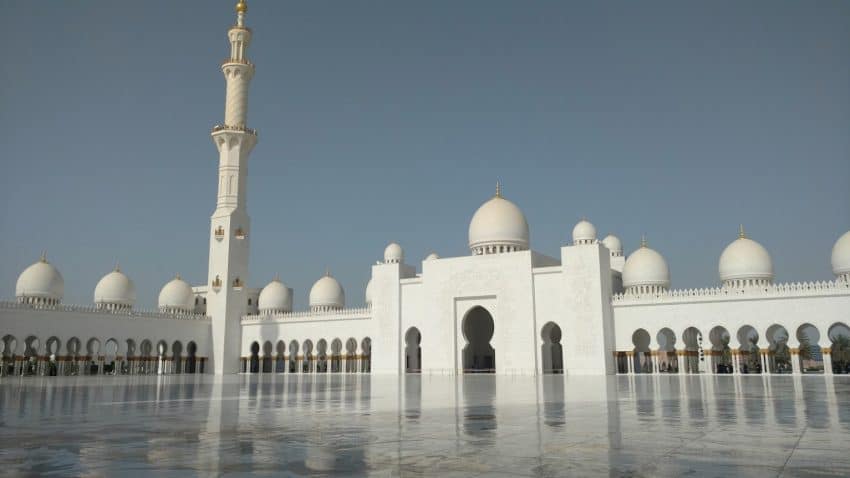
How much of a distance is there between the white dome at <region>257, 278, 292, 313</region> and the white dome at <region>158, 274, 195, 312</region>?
14.0 ft

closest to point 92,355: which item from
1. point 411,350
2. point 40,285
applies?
point 40,285

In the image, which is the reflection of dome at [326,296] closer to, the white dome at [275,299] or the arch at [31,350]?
the white dome at [275,299]

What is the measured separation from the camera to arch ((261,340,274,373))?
126 feet

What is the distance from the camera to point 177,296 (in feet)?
133

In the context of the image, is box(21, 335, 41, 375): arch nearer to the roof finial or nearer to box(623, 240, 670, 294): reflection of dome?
the roof finial

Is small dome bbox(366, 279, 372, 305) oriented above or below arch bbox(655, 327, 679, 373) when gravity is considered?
above

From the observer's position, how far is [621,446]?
Result: 14.5 ft

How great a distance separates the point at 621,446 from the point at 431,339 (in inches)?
1054

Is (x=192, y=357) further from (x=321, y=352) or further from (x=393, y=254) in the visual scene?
(x=393, y=254)

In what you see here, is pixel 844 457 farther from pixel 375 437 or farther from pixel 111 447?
pixel 111 447

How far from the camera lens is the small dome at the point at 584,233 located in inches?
1410

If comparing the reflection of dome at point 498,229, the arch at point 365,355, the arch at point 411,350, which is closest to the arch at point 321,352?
the arch at point 365,355

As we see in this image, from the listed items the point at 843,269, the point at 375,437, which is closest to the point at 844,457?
the point at 375,437

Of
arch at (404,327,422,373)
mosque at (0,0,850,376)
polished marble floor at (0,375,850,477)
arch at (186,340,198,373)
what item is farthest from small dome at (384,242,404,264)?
polished marble floor at (0,375,850,477)
